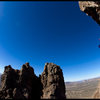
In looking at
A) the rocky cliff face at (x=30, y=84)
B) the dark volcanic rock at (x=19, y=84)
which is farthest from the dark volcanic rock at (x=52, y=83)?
the dark volcanic rock at (x=19, y=84)

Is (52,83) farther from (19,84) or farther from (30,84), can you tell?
(19,84)

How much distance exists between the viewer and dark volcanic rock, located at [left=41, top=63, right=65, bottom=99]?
20.8 metres

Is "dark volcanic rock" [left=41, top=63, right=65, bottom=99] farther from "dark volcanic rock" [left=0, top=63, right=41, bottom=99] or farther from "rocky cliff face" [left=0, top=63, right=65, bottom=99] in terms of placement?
"dark volcanic rock" [left=0, top=63, right=41, bottom=99]

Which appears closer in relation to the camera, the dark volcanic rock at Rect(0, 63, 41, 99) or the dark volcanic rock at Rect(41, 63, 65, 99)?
the dark volcanic rock at Rect(41, 63, 65, 99)

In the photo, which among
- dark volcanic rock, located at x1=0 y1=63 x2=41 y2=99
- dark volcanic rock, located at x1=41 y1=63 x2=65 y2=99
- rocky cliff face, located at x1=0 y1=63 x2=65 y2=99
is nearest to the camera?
dark volcanic rock, located at x1=41 y1=63 x2=65 y2=99

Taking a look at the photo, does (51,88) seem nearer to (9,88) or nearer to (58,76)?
(58,76)

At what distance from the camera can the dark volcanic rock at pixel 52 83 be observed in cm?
2078

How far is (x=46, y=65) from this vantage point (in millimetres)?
28406

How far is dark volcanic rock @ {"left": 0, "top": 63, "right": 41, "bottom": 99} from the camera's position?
21500mm

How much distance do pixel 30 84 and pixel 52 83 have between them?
24.8 feet

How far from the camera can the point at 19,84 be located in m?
23.2

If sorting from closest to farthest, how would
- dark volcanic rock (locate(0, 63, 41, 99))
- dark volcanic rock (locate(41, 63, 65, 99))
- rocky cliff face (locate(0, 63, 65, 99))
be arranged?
1. dark volcanic rock (locate(41, 63, 65, 99))
2. rocky cliff face (locate(0, 63, 65, 99))
3. dark volcanic rock (locate(0, 63, 41, 99))

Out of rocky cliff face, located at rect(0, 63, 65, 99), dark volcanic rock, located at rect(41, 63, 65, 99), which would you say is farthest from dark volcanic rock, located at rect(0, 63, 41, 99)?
dark volcanic rock, located at rect(41, 63, 65, 99)

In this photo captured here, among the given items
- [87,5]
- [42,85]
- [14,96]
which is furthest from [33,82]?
[87,5]
